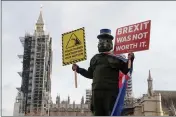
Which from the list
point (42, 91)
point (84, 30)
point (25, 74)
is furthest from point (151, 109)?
point (84, 30)

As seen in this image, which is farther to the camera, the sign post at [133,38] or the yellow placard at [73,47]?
the yellow placard at [73,47]

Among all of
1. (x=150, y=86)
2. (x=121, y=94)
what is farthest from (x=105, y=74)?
(x=150, y=86)

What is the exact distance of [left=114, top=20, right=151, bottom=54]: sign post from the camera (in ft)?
18.3

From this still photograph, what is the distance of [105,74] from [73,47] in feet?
3.14

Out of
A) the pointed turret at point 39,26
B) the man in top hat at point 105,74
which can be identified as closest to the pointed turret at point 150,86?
the pointed turret at point 39,26

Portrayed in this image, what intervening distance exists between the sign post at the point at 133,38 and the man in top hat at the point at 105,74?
157mm

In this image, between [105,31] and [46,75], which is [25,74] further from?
[105,31]

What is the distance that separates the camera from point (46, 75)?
208ft

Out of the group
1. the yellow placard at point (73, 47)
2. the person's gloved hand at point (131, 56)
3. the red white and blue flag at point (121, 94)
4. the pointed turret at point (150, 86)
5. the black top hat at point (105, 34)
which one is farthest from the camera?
the pointed turret at point (150, 86)

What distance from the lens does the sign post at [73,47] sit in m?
6.33

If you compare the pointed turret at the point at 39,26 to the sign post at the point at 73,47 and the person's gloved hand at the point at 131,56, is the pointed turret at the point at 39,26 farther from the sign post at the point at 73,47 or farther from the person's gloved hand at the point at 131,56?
the person's gloved hand at the point at 131,56

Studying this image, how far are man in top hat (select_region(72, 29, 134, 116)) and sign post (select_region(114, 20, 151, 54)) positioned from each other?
0.16 m

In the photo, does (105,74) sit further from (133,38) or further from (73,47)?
(73,47)

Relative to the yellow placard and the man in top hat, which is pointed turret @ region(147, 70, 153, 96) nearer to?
the yellow placard
